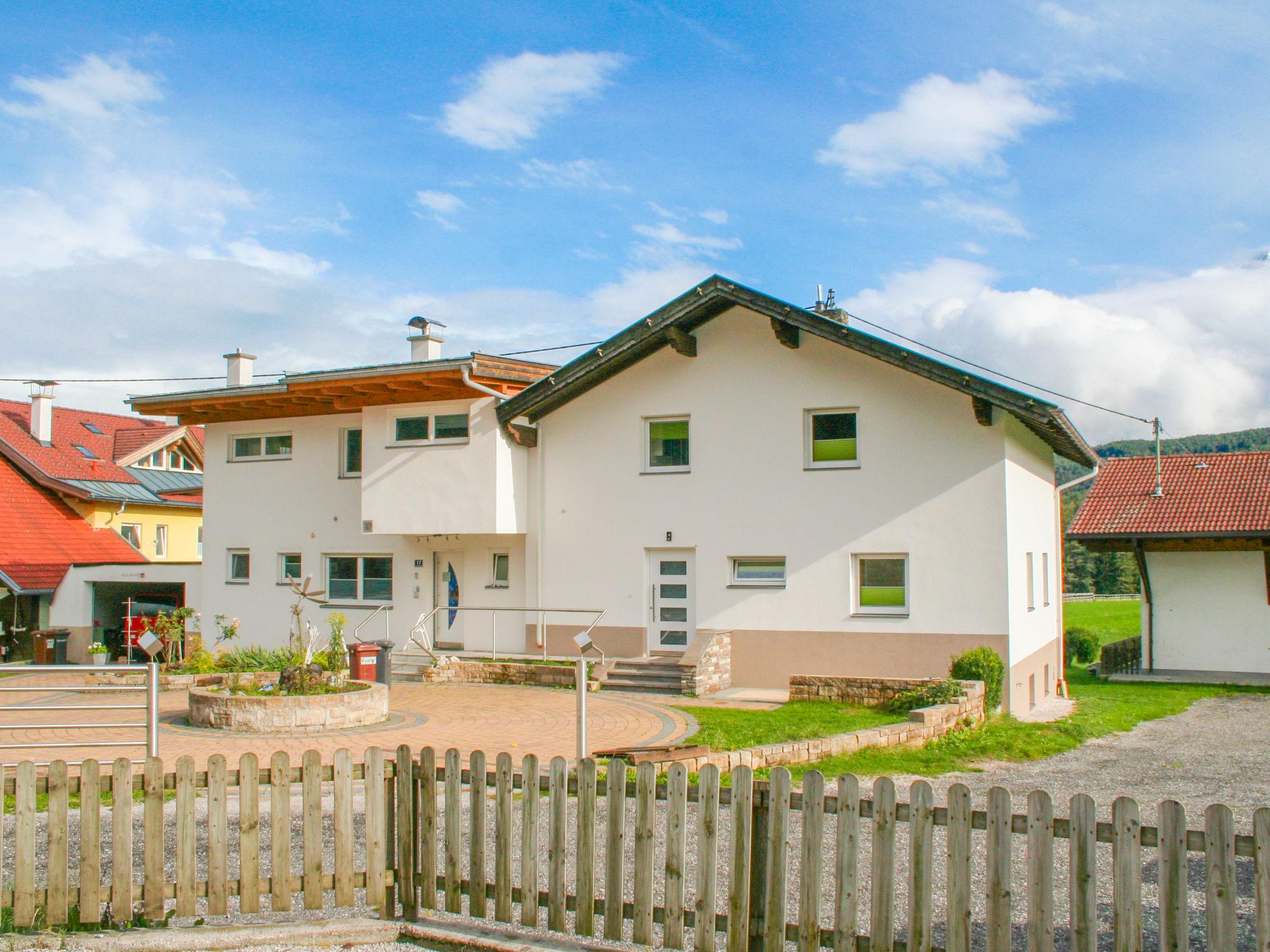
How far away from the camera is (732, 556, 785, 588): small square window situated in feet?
62.5

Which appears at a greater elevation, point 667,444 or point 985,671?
point 667,444

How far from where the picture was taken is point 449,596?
22.4 m

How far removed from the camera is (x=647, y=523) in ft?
65.6

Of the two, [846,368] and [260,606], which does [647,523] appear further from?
[260,606]

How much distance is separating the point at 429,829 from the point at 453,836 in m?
0.19

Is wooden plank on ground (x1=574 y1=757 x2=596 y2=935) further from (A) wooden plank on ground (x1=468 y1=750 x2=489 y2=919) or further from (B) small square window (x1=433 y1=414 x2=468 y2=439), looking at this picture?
(B) small square window (x1=433 y1=414 x2=468 y2=439)

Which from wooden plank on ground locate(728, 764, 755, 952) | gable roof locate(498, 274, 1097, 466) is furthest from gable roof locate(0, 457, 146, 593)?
wooden plank on ground locate(728, 764, 755, 952)

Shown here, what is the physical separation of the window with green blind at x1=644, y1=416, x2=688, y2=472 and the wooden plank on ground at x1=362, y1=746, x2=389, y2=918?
1373cm

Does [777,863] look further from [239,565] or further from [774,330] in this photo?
[239,565]

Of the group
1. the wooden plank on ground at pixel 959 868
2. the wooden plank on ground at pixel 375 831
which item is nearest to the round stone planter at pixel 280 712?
the wooden plank on ground at pixel 375 831

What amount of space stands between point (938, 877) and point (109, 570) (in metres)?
23.9

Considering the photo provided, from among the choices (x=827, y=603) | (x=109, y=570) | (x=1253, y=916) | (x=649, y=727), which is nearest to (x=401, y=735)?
(x=649, y=727)

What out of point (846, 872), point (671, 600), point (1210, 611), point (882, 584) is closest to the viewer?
point (846, 872)

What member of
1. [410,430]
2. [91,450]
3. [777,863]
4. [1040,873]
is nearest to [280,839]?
[777,863]
